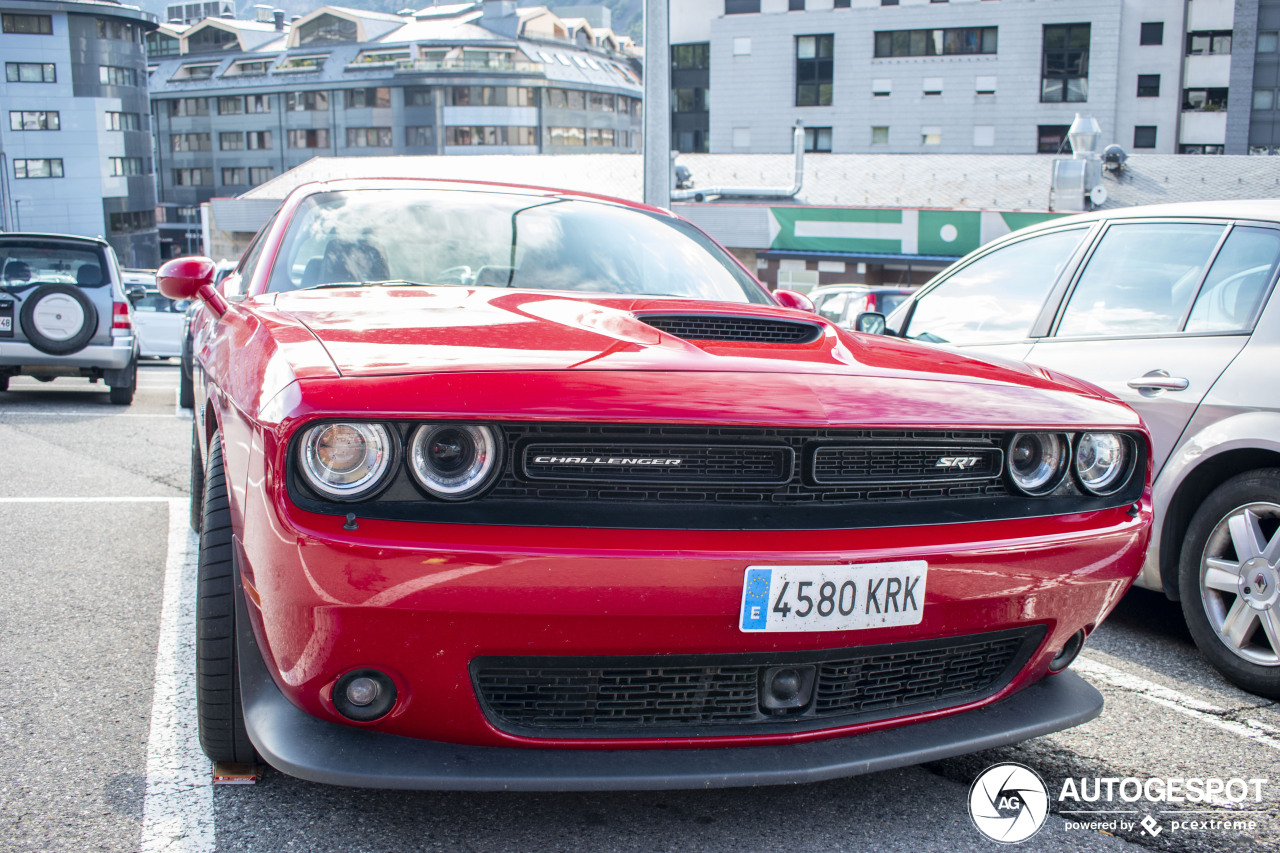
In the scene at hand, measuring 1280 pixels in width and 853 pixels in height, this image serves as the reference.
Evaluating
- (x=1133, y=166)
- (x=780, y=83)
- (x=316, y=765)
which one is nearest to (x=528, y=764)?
(x=316, y=765)

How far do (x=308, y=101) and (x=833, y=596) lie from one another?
8962 centimetres

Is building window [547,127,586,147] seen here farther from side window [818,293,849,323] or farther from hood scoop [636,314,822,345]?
hood scoop [636,314,822,345]

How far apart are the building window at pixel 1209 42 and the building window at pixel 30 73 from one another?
202 ft

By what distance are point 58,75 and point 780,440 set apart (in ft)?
247

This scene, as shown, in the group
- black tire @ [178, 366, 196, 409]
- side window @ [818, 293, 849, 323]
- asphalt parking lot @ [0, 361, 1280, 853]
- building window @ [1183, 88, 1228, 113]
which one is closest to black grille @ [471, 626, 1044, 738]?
asphalt parking lot @ [0, 361, 1280, 853]

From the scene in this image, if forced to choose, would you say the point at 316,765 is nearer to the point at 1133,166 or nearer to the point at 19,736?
the point at 19,736

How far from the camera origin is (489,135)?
8475 cm

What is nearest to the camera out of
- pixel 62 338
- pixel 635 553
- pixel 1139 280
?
pixel 635 553

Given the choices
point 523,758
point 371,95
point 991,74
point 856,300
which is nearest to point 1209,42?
point 991,74

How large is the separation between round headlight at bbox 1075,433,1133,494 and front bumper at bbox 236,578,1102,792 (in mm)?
658

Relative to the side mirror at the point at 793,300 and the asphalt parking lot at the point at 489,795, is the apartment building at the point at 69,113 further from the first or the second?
the side mirror at the point at 793,300

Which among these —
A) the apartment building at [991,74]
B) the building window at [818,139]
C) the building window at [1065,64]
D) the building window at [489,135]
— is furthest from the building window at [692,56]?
the building window at [489,135]

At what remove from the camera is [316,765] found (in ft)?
6.31

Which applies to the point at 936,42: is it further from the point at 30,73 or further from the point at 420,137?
the point at 30,73
